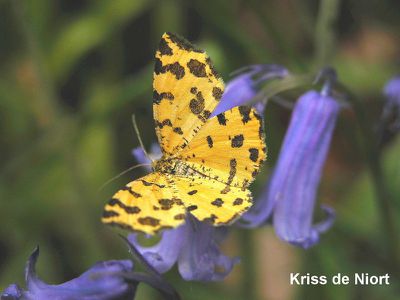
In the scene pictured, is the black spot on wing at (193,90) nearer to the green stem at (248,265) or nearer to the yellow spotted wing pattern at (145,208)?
the yellow spotted wing pattern at (145,208)

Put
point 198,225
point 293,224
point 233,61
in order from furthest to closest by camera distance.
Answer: point 233,61 < point 293,224 < point 198,225

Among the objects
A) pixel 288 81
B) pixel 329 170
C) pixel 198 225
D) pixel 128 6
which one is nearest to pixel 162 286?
pixel 198 225

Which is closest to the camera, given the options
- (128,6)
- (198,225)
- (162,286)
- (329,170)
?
(162,286)

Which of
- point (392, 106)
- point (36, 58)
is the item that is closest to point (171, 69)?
point (392, 106)

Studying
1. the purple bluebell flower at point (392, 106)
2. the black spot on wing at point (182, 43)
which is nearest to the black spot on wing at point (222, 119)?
the black spot on wing at point (182, 43)

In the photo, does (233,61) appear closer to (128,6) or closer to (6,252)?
(128,6)

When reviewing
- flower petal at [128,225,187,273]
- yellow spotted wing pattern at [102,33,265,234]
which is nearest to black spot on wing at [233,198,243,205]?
yellow spotted wing pattern at [102,33,265,234]

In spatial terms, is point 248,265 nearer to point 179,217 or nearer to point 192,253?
point 192,253

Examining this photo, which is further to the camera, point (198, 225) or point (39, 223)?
point (39, 223)
